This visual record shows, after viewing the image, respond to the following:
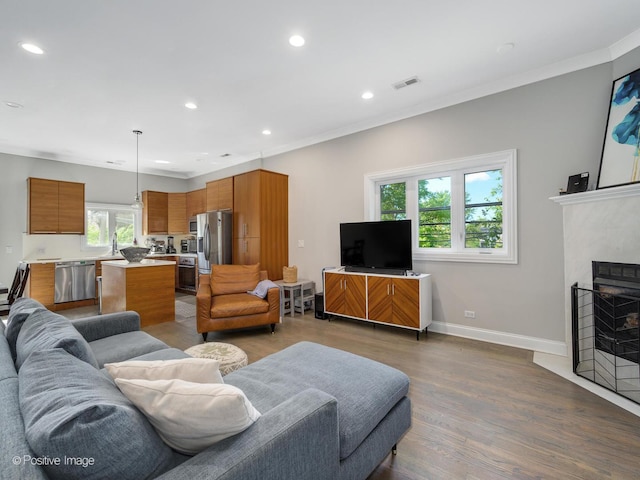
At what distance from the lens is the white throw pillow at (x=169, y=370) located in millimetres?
1069

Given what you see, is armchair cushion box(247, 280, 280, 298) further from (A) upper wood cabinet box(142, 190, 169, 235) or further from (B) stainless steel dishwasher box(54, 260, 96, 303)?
(A) upper wood cabinet box(142, 190, 169, 235)

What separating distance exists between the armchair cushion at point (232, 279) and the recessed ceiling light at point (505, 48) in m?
3.77

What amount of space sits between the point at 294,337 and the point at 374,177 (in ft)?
8.21

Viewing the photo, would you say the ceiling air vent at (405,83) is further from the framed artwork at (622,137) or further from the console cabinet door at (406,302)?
the console cabinet door at (406,302)

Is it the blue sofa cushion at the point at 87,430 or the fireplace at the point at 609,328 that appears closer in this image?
the blue sofa cushion at the point at 87,430

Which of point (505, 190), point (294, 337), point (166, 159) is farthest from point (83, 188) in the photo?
point (505, 190)

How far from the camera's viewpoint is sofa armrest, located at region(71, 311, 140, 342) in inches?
90.4

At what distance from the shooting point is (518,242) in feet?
10.8

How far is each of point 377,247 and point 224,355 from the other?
2.46 meters

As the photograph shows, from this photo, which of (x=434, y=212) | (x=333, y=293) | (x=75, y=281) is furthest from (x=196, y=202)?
(x=434, y=212)

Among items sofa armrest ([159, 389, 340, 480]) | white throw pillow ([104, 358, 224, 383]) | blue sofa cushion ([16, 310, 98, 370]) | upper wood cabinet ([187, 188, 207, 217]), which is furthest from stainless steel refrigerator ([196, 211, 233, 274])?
sofa armrest ([159, 389, 340, 480])

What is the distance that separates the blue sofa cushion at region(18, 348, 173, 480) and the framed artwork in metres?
3.66

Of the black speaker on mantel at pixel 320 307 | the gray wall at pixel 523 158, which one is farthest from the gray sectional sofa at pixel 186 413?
the black speaker on mantel at pixel 320 307

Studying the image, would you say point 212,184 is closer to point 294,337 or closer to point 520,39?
point 294,337
